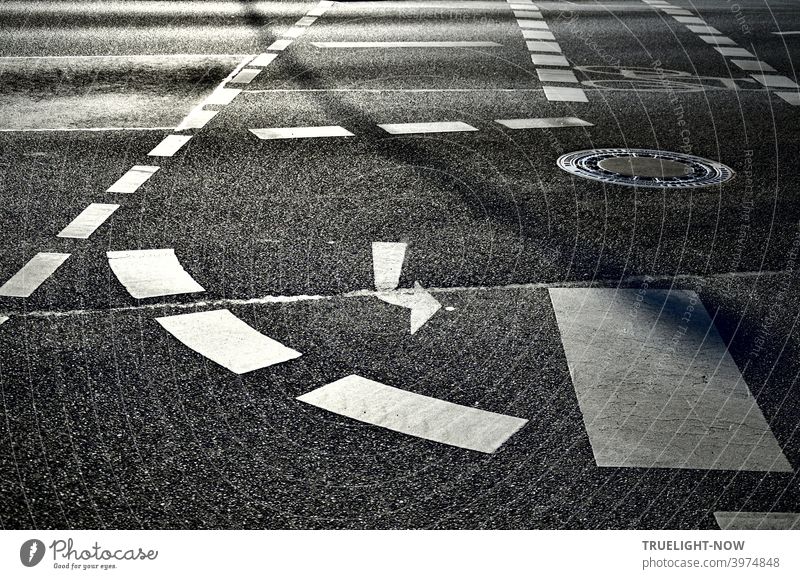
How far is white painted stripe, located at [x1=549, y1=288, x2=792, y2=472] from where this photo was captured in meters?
3.84

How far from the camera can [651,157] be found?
303 inches

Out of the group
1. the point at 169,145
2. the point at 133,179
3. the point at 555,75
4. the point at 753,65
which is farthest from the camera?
the point at 753,65

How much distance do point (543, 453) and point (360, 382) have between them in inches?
33.9

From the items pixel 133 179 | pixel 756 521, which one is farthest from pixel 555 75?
pixel 756 521

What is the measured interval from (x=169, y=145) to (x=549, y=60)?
196 inches

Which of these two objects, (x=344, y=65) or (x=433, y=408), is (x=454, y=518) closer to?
(x=433, y=408)

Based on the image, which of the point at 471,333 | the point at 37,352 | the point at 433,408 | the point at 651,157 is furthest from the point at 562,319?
the point at 651,157

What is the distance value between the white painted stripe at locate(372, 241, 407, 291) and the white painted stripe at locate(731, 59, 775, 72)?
270 inches

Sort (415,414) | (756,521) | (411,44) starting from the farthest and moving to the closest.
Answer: (411,44)
(415,414)
(756,521)

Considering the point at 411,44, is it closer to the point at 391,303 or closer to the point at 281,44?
the point at 281,44

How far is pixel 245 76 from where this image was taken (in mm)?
10273

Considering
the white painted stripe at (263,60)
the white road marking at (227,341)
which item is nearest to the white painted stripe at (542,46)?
the white painted stripe at (263,60)

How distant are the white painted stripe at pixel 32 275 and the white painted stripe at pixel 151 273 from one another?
11.0 inches

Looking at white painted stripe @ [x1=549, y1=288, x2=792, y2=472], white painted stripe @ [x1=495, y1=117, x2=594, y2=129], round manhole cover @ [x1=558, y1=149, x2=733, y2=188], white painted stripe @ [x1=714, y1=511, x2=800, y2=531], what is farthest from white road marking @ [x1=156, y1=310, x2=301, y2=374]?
white painted stripe @ [x1=495, y1=117, x2=594, y2=129]
